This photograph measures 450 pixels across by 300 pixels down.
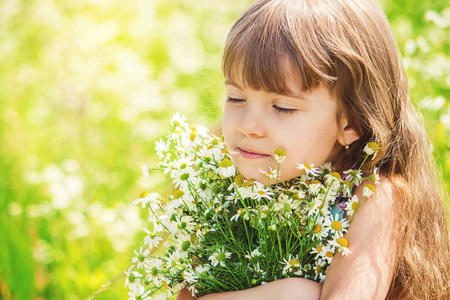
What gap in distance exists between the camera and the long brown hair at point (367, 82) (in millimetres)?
1399

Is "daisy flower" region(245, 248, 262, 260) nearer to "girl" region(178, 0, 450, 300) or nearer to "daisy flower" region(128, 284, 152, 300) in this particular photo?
"girl" region(178, 0, 450, 300)

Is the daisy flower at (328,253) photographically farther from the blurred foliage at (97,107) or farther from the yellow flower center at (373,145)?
the blurred foliage at (97,107)

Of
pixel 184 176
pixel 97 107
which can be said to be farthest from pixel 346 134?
pixel 97 107

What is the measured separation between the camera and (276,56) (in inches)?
54.7

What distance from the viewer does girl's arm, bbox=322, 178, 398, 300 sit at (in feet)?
4.42

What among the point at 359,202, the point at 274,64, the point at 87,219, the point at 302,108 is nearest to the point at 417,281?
the point at 359,202

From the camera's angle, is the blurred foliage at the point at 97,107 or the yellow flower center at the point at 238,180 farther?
the blurred foliage at the point at 97,107

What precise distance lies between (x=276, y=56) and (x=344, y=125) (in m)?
0.28

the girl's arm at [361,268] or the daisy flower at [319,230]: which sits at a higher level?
the daisy flower at [319,230]

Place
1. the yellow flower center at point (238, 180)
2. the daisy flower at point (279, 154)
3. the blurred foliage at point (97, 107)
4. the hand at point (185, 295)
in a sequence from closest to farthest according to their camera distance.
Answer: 1. the daisy flower at point (279, 154)
2. the yellow flower center at point (238, 180)
3. the hand at point (185, 295)
4. the blurred foliage at point (97, 107)

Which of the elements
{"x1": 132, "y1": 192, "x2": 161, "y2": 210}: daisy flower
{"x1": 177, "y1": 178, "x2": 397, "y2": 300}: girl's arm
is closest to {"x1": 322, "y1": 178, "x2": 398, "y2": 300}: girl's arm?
{"x1": 177, "y1": 178, "x2": 397, "y2": 300}: girl's arm

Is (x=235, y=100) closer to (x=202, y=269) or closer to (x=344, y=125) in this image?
(x=344, y=125)

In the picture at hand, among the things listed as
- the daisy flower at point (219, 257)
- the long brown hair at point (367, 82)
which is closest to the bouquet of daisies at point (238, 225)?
the daisy flower at point (219, 257)

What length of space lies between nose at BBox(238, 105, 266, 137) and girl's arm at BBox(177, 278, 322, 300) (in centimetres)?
37
